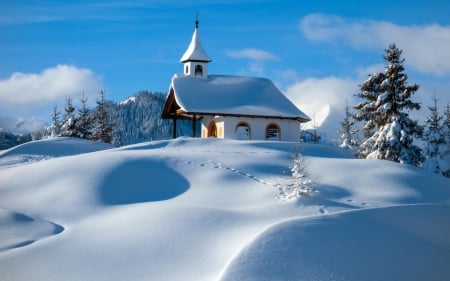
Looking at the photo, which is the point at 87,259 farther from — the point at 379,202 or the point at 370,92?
the point at 370,92

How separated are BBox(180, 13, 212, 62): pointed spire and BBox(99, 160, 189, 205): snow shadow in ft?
57.9

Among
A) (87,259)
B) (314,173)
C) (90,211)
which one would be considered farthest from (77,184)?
(314,173)

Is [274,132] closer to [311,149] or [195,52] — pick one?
[311,149]

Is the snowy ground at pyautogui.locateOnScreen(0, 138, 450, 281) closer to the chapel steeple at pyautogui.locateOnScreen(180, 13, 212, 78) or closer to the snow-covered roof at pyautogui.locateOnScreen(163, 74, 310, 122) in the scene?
the snow-covered roof at pyautogui.locateOnScreen(163, 74, 310, 122)

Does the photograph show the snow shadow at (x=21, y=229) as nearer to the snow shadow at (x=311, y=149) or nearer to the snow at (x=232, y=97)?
the snow shadow at (x=311, y=149)

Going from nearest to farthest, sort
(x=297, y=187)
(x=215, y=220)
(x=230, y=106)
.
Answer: (x=215, y=220)
(x=297, y=187)
(x=230, y=106)

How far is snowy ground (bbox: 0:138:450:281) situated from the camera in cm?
1183

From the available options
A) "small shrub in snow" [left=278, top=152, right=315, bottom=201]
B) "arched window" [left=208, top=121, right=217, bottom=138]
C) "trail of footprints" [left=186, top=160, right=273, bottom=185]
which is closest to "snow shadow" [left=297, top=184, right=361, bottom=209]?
"small shrub in snow" [left=278, top=152, right=315, bottom=201]

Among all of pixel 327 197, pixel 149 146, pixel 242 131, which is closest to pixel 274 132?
pixel 242 131

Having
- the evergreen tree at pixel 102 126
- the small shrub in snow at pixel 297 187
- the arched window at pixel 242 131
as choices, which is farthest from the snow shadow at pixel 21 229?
the evergreen tree at pixel 102 126

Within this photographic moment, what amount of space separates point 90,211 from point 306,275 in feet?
27.2

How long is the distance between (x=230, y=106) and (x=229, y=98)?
1.18 meters

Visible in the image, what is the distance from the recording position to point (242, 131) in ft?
111

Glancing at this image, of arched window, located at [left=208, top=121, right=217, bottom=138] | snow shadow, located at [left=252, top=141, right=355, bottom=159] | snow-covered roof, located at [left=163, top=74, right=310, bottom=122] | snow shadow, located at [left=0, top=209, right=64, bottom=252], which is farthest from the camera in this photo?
arched window, located at [left=208, top=121, right=217, bottom=138]
